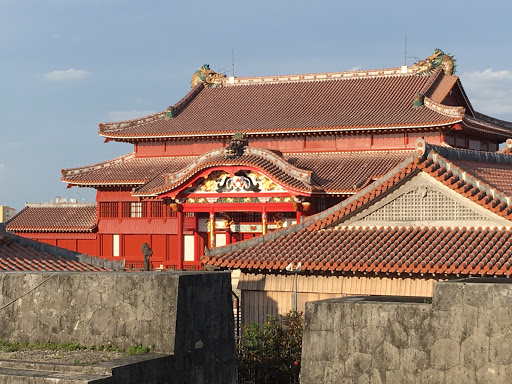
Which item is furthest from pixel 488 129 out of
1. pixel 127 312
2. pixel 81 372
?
pixel 81 372

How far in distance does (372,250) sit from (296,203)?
19.8m

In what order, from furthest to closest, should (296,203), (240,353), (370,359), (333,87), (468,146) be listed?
(333,87)
(468,146)
(296,203)
(240,353)
(370,359)

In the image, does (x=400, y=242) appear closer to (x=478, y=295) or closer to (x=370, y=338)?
(x=370, y=338)

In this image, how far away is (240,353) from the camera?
853 inches

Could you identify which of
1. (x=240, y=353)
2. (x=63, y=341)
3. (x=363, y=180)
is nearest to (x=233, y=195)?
(x=363, y=180)

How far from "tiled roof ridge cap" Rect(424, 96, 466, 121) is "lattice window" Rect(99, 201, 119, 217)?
1853cm

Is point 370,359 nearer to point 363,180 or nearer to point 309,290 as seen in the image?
point 309,290

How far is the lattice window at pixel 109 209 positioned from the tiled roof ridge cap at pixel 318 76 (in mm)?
11041

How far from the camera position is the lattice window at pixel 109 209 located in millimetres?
54812

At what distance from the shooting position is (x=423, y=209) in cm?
2581

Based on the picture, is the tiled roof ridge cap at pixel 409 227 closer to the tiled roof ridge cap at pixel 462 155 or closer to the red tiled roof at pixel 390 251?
the red tiled roof at pixel 390 251

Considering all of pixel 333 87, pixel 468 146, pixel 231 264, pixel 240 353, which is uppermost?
pixel 333 87

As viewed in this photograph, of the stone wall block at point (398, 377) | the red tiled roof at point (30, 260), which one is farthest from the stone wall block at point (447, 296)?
the red tiled roof at point (30, 260)

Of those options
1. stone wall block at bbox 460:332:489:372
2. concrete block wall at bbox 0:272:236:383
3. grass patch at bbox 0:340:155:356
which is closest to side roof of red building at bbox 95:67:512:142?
concrete block wall at bbox 0:272:236:383
